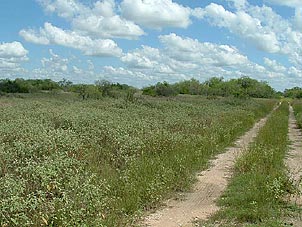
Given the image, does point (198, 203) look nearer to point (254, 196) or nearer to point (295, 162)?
point (254, 196)

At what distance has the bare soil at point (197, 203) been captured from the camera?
7023 millimetres

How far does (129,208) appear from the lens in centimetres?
723

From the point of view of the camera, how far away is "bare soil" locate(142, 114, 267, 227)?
23.0 feet

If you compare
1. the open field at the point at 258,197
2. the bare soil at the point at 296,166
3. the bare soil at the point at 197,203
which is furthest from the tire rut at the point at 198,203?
the bare soil at the point at 296,166

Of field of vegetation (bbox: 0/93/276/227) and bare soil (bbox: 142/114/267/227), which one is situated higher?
field of vegetation (bbox: 0/93/276/227)

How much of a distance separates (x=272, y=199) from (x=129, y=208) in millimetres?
2707

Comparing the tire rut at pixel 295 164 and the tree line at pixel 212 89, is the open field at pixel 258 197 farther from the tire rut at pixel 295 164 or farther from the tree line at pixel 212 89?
the tree line at pixel 212 89

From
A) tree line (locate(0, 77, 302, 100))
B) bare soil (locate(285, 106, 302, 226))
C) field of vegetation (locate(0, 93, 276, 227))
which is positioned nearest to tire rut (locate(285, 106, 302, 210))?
bare soil (locate(285, 106, 302, 226))

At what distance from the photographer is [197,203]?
810 centimetres

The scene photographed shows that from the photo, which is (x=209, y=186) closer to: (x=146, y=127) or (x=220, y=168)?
(x=220, y=168)

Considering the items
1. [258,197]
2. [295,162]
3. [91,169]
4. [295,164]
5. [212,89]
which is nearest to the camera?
[258,197]

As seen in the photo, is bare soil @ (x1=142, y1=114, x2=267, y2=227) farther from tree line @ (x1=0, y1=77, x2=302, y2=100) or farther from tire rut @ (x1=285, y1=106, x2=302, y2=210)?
tree line @ (x1=0, y1=77, x2=302, y2=100)

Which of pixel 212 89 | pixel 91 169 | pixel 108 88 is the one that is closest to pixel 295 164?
pixel 91 169

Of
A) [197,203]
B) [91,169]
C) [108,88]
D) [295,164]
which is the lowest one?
[197,203]
